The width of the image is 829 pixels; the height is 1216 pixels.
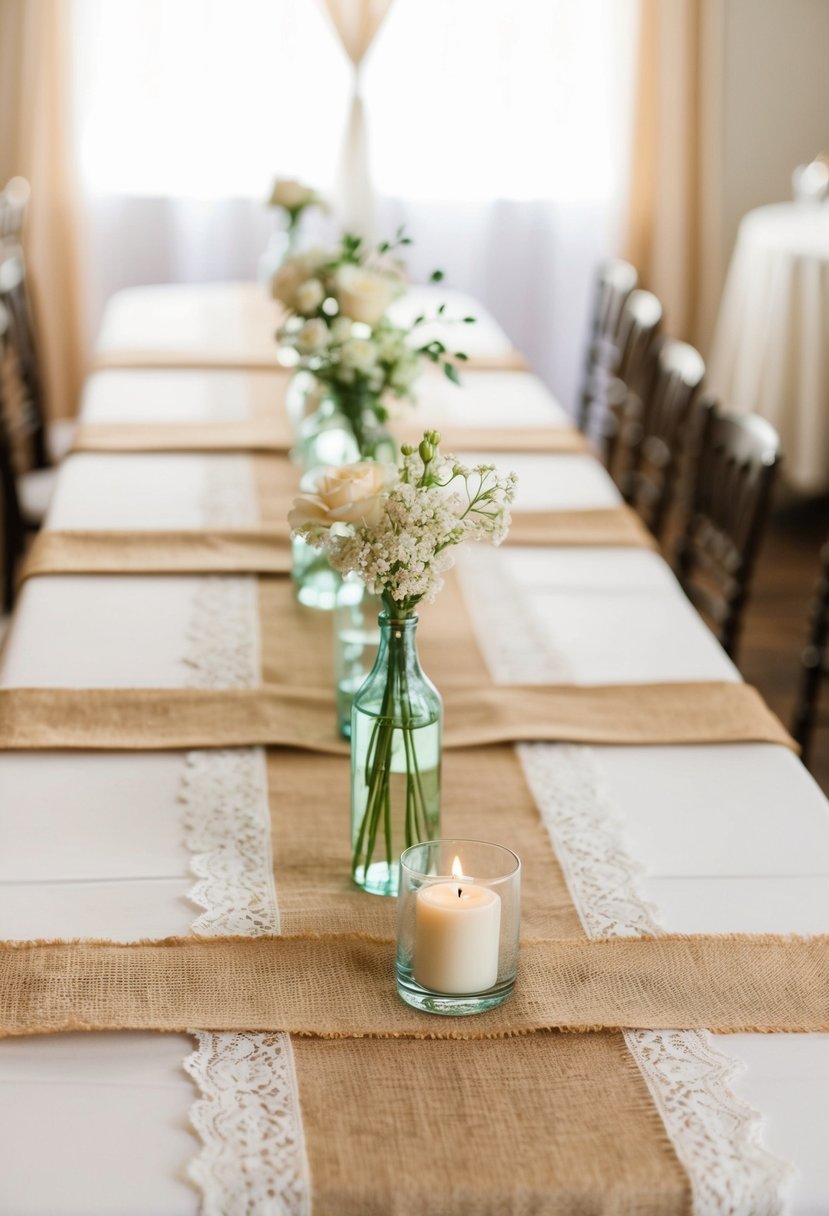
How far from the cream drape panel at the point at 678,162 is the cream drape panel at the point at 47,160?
1741 millimetres

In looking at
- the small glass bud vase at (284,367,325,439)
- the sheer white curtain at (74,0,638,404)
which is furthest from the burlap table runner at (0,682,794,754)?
the sheer white curtain at (74,0,638,404)

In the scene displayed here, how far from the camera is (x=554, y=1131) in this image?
0.88 metres

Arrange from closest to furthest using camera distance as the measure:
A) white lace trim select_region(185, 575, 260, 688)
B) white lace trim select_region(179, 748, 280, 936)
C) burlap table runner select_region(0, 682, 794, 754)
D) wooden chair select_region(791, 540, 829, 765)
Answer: white lace trim select_region(179, 748, 280, 936) → burlap table runner select_region(0, 682, 794, 754) → white lace trim select_region(185, 575, 260, 688) → wooden chair select_region(791, 540, 829, 765)

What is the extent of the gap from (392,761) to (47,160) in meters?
3.76

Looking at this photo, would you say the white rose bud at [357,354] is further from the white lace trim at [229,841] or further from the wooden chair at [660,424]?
the wooden chair at [660,424]

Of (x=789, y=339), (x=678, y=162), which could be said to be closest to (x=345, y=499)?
(x=789, y=339)

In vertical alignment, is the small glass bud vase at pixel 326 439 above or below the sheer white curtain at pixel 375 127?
below

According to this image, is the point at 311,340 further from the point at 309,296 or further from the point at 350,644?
the point at 350,644

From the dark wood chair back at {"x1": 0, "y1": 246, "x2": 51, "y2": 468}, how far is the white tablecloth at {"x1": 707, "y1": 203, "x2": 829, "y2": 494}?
1887 mm

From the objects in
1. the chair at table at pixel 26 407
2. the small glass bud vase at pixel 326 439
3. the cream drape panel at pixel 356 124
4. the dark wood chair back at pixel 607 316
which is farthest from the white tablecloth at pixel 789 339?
the small glass bud vase at pixel 326 439

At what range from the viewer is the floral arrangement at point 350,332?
1.78m

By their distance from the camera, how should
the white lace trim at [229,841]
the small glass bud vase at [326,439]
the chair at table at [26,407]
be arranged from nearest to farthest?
the white lace trim at [229,841]
the small glass bud vase at [326,439]
the chair at table at [26,407]

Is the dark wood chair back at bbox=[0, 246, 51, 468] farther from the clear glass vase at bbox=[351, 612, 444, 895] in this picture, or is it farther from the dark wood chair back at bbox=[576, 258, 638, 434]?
the clear glass vase at bbox=[351, 612, 444, 895]

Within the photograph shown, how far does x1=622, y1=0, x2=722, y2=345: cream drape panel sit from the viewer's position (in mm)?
4512
